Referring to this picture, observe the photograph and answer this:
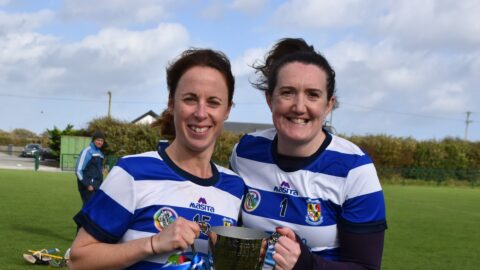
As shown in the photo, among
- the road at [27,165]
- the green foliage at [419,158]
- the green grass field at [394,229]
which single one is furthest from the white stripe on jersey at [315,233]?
the green foliage at [419,158]

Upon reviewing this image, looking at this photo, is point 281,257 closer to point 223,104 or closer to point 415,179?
point 223,104

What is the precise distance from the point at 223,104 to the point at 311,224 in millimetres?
671

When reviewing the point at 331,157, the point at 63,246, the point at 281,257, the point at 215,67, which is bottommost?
the point at 63,246

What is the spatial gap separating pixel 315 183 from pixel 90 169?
8.59m

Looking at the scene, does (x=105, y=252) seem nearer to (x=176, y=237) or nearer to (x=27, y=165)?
(x=176, y=237)

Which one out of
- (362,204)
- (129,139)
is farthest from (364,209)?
(129,139)

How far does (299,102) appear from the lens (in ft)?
7.93

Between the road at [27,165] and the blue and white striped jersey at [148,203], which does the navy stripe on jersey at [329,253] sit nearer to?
the blue and white striped jersey at [148,203]

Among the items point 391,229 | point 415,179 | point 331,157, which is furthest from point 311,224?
point 415,179

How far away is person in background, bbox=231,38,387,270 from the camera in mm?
2391

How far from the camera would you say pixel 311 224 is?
2479 millimetres

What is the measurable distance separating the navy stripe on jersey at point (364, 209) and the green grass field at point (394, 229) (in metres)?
5.74

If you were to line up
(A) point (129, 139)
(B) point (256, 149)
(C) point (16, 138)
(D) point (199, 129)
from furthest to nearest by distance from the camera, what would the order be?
(C) point (16, 138) → (A) point (129, 139) → (B) point (256, 149) → (D) point (199, 129)

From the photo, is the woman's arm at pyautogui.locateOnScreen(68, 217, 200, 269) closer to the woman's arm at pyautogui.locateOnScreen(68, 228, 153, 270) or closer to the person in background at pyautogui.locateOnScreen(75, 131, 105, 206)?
the woman's arm at pyautogui.locateOnScreen(68, 228, 153, 270)
